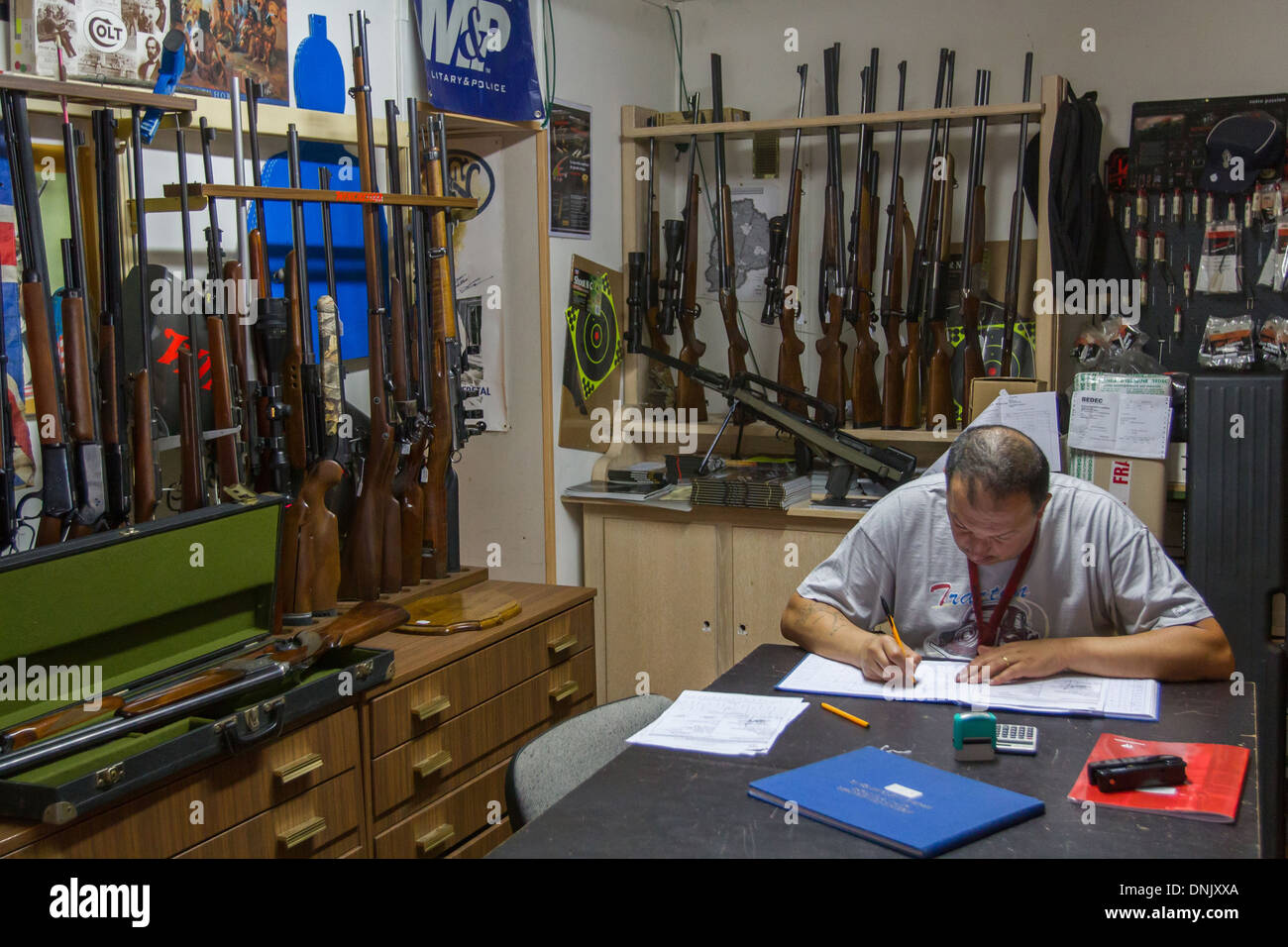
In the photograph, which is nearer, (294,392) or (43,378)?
(43,378)

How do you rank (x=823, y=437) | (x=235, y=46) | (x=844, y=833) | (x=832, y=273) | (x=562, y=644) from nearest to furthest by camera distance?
(x=844, y=833) < (x=235, y=46) < (x=562, y=644) < (x=823, y=437) < (x=832, y=273)

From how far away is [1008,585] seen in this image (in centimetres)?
220

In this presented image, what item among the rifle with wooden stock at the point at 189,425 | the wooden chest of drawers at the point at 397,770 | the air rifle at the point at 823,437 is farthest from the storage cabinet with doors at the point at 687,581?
the rifle with wooden stock at the point at 189,425

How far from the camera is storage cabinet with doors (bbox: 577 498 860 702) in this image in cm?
362

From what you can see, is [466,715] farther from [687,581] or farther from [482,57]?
[482,57]

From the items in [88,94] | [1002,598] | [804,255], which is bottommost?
[1002,598]

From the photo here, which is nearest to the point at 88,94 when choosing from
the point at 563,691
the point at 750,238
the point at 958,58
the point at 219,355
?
the point at 219,355

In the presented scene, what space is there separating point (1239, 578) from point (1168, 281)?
40.2 inches

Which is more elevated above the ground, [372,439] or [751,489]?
[372,439]

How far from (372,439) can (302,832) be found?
0.96 meters

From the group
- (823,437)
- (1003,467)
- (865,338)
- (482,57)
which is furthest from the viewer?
(865,338)

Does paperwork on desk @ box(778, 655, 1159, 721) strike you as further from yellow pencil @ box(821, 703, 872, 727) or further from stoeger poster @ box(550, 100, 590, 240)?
stoeger poster @ box(550, 100, 590, 240)

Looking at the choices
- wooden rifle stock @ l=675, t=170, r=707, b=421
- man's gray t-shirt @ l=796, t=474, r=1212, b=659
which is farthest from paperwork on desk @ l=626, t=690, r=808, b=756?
wooden rifle stock @ l=675, t=170, r=707, b=421

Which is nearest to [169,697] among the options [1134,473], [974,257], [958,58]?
[1134,473]
